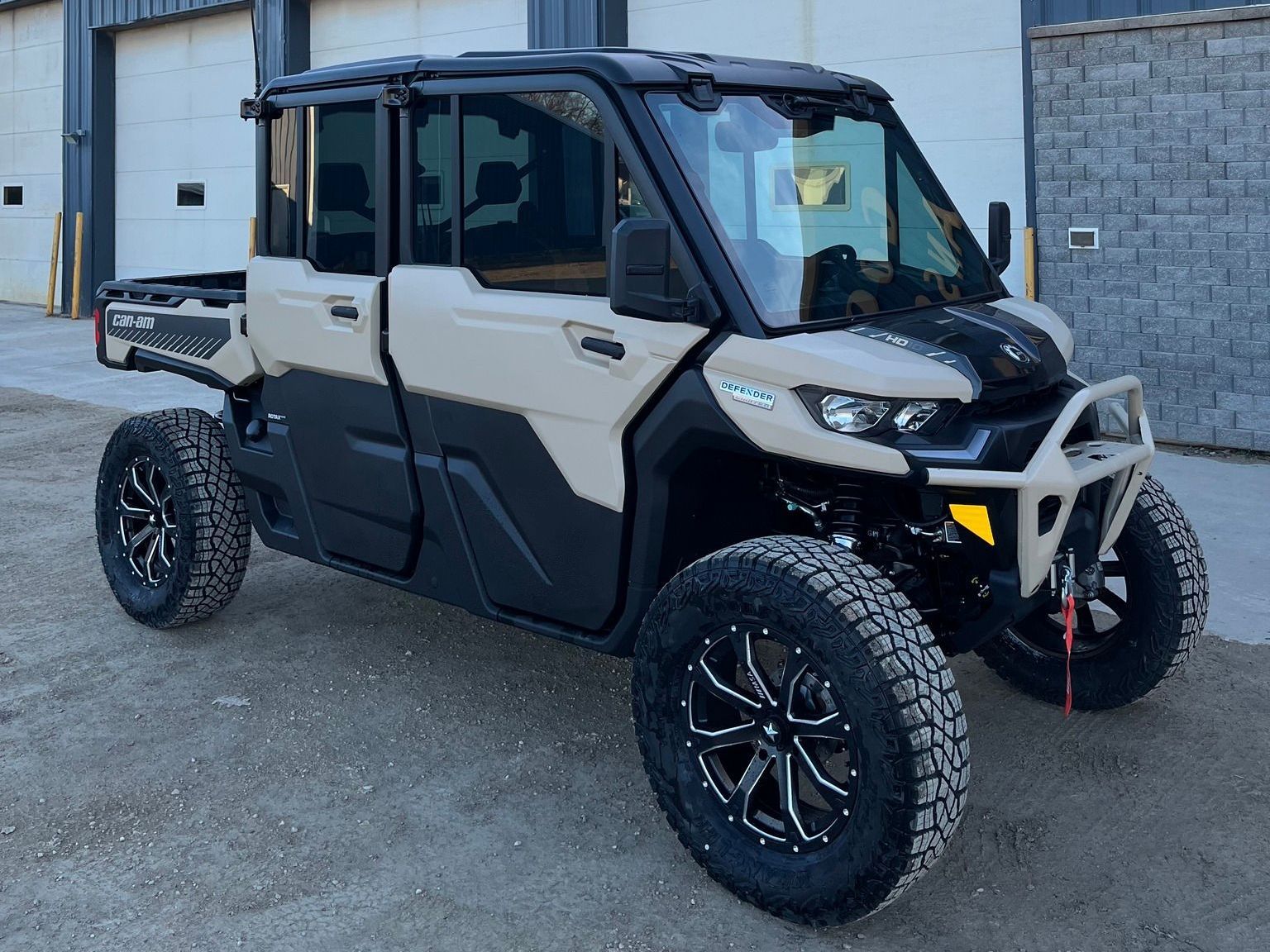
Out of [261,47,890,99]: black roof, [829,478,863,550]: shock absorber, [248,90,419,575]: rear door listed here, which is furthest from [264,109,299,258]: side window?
[829,478,863,550]: shock absorber

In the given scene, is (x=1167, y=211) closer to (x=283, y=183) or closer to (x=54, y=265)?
(x=283, y=183)

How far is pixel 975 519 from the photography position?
11.5 ft

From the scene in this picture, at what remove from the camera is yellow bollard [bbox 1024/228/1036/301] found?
30.7ft

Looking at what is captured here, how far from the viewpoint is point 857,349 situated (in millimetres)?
3486

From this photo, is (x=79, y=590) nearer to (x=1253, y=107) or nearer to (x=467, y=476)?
(x=467, y=476)

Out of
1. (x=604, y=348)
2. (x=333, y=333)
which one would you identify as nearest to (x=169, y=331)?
(x=333, y=333)

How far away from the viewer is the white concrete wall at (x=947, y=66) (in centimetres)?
959

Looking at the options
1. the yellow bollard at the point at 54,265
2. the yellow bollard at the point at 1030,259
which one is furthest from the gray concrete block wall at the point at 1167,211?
the yellow bollard at the point at 54,265


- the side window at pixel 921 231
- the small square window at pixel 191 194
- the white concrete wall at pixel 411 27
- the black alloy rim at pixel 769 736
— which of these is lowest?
the black alloy rim at pixel 769 736

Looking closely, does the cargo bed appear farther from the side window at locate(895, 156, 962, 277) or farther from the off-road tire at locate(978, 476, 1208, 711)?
the off-road tire at locate(978, 476, 1208, 711)

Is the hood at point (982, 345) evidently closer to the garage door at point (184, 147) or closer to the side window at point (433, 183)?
the side window at point (433, 183)

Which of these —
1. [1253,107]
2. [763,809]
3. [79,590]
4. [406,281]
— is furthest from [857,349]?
[1253,107]

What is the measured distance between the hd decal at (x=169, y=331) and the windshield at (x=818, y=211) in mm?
2192

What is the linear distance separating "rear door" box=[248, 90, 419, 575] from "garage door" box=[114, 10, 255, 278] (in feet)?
37.8
